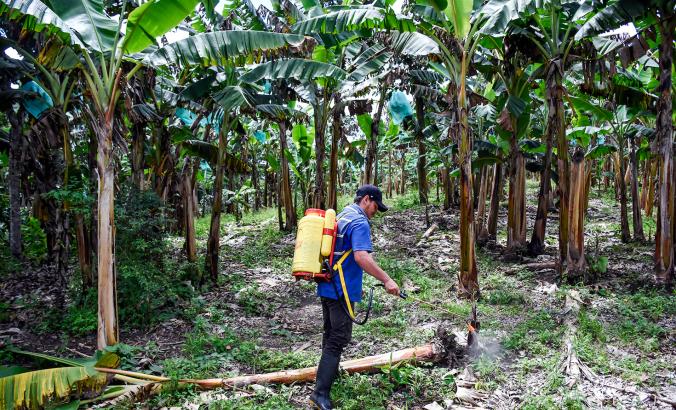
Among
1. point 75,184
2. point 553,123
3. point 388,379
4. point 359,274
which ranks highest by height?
point 553,123

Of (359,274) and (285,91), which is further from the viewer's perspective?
(285,91)

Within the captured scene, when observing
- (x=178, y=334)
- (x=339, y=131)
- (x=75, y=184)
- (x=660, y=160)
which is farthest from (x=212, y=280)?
(x=660, y=160)

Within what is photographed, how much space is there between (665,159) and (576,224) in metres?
1.61

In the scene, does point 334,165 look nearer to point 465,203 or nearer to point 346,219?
point 465,203

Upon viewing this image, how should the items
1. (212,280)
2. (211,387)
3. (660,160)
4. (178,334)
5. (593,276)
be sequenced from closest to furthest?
(211,387) → (178,334) → (660,160) → (593,276) → (212,280)

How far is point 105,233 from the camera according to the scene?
16.8 ft

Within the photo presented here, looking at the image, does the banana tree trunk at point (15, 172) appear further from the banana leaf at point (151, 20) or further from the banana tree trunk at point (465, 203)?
the banana tree trunk at point (465, 203)

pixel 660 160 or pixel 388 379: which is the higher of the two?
pixel 660 160

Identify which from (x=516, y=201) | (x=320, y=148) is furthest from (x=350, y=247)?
(x=320, y=148)

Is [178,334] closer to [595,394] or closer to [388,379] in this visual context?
[388,379]

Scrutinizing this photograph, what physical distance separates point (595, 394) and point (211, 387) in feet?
11.7

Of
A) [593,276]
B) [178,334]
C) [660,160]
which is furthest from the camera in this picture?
[593,276]

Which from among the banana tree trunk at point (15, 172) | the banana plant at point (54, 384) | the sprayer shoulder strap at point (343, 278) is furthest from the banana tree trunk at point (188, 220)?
the sprayer shoulder strap at point (343, 278)

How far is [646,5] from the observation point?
691 centimetres
